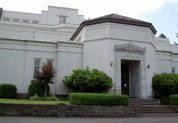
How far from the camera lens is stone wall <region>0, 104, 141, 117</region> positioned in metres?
12.3

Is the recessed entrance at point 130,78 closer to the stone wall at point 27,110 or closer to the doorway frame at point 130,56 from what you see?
the doorway frame at point 130,56

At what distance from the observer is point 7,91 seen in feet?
60.1

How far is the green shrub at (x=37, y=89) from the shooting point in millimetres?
18625

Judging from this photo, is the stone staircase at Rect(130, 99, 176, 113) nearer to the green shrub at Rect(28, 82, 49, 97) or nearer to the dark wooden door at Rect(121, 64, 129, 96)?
the dark wooden door at Rect(121, 64, 129, 96)

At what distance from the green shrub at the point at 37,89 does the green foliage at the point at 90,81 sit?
2.76 m

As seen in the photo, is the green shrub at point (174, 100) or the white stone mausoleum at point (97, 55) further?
the white stone mausoleum at point (97, 55)

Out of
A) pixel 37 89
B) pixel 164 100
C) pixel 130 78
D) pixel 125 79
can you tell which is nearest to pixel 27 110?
pixel 37 89

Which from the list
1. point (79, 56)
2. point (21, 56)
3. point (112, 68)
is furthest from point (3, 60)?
point (112, 68)

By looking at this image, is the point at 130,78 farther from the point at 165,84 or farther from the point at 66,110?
the point at 66,110

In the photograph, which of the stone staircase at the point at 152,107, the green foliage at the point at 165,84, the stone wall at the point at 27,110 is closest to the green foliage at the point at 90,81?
the stone staircase at the point at 152,107

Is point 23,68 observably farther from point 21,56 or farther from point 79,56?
point 79,56

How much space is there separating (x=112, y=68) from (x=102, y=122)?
8.49 m

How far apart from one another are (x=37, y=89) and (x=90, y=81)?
5299 mm

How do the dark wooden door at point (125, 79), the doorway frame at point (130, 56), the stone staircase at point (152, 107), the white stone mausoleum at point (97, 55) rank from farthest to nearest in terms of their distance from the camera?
the dark wooden door at point (125, 79) → the white stone mausoleum at point (97, 55) → the doorway frame at point (130, 56) → the stone staircase at point (152, 107)
